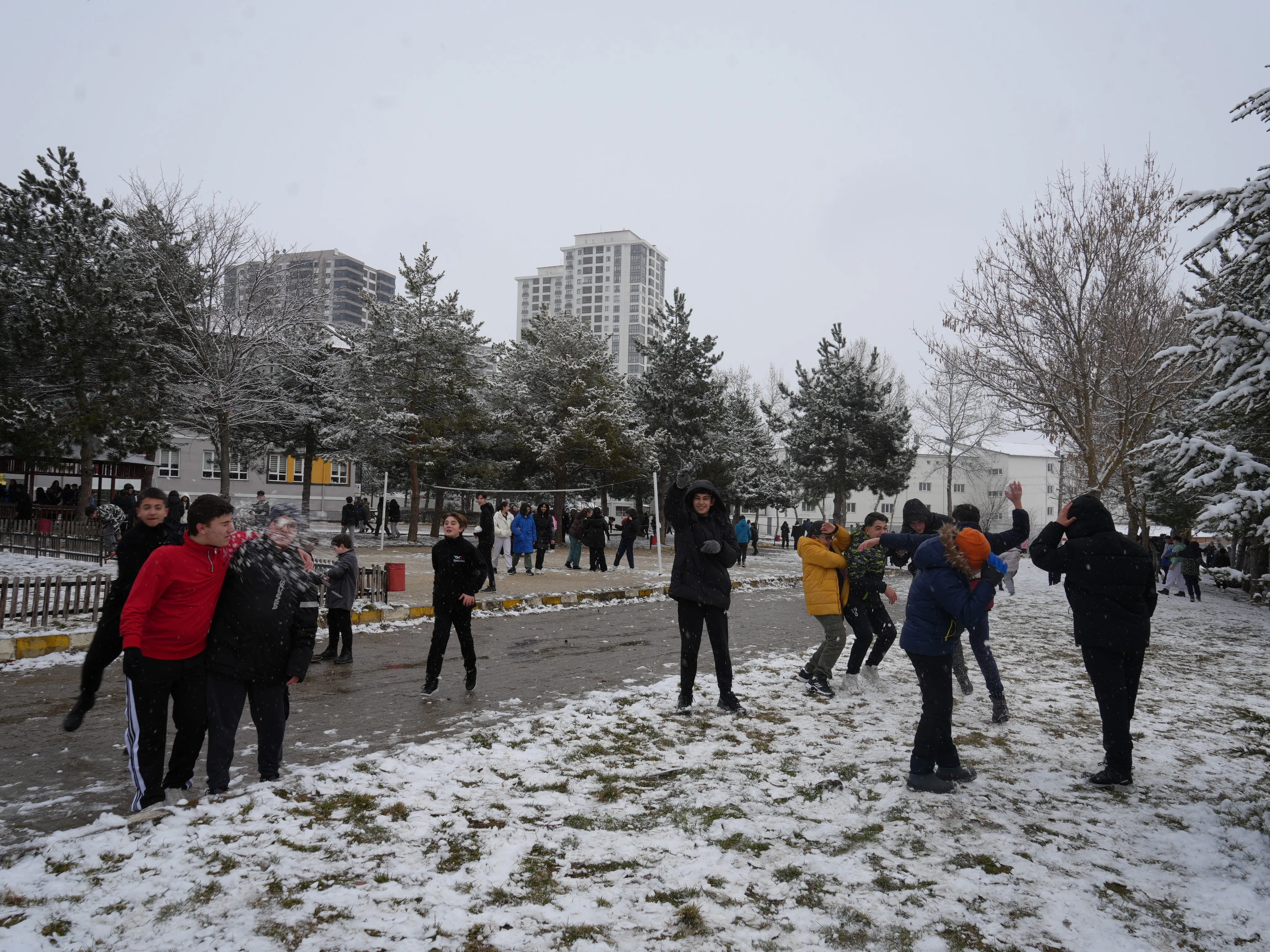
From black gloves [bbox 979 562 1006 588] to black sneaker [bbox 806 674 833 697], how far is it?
7.67 ft

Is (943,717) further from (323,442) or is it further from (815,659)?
(323,442)

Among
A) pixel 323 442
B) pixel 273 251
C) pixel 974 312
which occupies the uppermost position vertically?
pixel 273 251

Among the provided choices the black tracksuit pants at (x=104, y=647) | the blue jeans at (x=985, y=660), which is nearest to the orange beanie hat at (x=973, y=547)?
the blue jeans at (x=985, y=660)

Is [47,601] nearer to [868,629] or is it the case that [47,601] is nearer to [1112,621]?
[868,629]

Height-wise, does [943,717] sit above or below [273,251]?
below

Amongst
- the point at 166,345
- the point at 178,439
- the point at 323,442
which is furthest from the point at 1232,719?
the point at 178,439

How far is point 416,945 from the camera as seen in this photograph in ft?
9.87

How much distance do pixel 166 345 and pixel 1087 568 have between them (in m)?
27.8

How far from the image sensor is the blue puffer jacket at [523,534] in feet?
65.2

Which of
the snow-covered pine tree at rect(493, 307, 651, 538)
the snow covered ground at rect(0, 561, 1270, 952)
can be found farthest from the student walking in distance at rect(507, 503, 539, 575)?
the snow covered ground at rect(0, 561, 1270, 952)

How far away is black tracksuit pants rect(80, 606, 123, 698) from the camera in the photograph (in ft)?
16.7

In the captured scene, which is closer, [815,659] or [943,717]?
[943,717]

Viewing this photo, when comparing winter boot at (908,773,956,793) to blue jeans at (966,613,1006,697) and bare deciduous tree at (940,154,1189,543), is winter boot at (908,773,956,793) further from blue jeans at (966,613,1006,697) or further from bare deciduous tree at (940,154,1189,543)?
bare deciduous tree at (940,154,1189,543)

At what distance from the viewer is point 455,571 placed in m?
7.38
